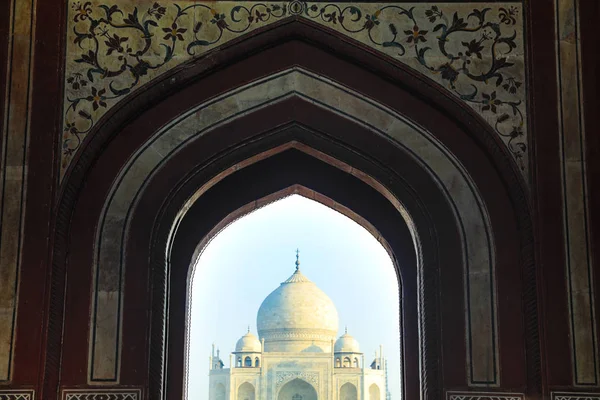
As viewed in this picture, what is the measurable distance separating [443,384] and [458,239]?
841 millimetres

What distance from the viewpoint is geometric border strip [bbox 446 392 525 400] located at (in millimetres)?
6418

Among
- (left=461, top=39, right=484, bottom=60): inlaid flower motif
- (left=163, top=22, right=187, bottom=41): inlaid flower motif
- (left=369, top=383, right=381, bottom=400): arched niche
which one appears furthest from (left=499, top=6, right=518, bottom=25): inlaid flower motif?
(left=369, top=383, right=381, bottom=400): arched niche

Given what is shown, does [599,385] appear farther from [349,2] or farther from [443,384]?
[349,2]

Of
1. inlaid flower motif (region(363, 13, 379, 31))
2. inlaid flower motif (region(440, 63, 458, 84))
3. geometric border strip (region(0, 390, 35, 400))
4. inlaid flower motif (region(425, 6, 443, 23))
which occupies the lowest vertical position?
geometric border strip (region(0, 390, 35, 400))

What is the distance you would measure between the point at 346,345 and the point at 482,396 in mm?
39388

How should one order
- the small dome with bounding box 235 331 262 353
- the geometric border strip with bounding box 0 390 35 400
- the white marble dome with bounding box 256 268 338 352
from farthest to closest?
the small dome with bounding box 235 331 262 353
the white marble dome with bounding box 256 268 338 352
the geometric border strip with bounding box 0 390 35 400

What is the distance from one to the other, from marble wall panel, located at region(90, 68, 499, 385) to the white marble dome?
3499 centimetres

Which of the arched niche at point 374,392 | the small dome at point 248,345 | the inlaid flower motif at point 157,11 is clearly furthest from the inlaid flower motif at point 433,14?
the arched niche at point 374,392

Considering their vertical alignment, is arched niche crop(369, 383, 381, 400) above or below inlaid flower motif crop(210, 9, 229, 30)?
below

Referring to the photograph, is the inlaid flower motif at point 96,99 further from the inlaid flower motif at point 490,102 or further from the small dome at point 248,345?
the small dome at point 248,345

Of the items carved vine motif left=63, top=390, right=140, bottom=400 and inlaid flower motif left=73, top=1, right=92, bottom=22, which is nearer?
carved vine motif left=63, top=390, right=140, bottom=400

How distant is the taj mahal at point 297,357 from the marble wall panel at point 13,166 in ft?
116

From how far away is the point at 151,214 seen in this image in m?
6.80

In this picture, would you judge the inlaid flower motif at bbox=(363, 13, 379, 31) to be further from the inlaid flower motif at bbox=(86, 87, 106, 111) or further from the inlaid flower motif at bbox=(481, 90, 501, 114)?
the inlaid flower motif at bbox=(86, 87, 106, 111)
